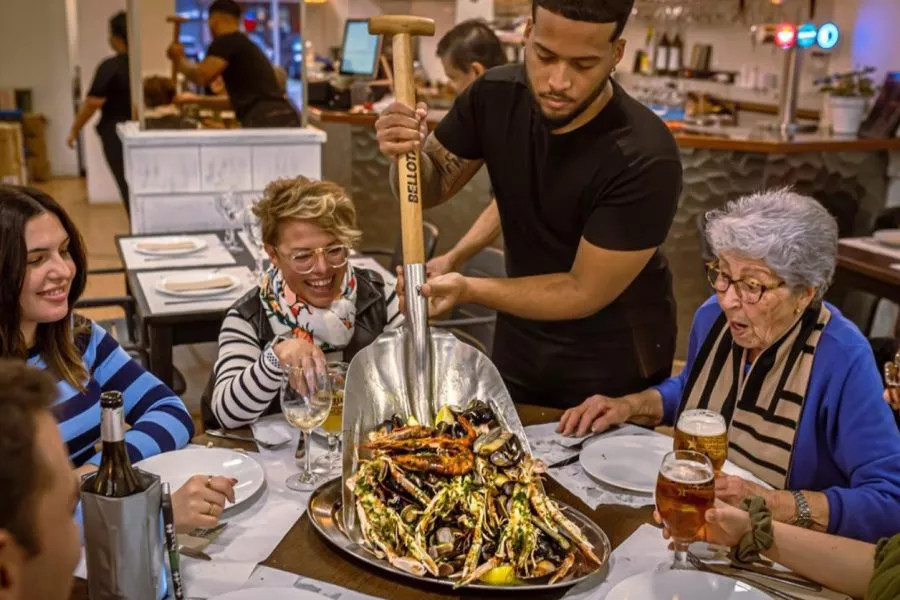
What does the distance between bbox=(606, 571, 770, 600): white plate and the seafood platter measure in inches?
2.8

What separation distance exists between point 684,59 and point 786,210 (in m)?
7.52

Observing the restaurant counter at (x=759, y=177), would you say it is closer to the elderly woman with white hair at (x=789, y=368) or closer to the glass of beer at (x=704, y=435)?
the elderly woman with white hair at (x=789, y=368)

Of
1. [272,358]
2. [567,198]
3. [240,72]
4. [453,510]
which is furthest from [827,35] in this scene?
[453,510]

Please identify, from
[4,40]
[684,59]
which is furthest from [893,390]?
[4,40]

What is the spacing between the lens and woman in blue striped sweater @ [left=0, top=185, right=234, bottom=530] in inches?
72.8

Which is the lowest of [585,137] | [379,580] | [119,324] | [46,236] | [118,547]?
[119,324]

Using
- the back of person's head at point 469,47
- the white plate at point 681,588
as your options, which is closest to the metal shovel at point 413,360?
the white plate at point 681,588

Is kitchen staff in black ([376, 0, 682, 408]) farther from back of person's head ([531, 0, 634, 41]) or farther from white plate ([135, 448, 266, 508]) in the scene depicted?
white plate ([135, 448, 266, 508])

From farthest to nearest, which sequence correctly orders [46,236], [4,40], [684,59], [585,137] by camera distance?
[4,40] < [684,59] < [585,137] < [46,236]

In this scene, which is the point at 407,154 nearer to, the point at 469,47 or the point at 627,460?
the point at 627,460

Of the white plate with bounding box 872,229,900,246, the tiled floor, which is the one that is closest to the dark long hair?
the tiled floor

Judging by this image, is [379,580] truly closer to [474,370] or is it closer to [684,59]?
[474,370]

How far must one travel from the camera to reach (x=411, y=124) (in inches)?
76.7

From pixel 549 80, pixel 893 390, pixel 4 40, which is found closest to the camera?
pixel 893 390
